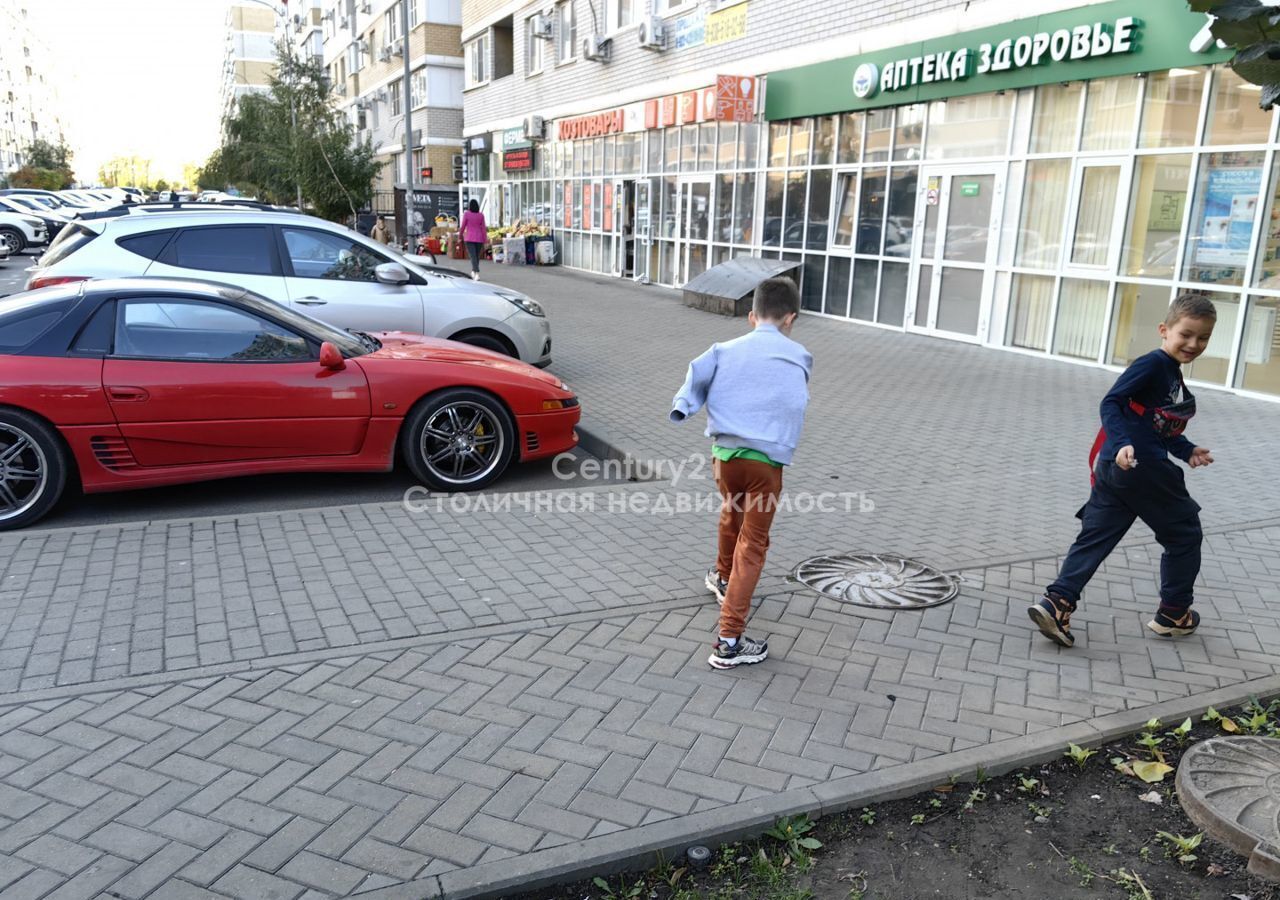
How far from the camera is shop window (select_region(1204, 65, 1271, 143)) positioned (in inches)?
380

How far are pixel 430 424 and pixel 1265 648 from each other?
486 cm

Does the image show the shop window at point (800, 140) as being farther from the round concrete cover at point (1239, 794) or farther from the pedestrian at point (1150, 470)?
the round concrete cover at point (1239, 794)

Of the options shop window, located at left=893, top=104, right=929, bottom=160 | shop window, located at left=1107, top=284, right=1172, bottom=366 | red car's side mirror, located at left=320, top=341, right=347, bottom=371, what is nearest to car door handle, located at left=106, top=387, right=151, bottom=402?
Answer: red car's side mirror, located at left=320, top=341, right=347, bottom=371

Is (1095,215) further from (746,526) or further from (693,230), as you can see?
(693,230)

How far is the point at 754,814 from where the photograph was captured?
3.06m

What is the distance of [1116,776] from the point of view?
11.1 feet

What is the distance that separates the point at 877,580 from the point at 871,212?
1128 cm

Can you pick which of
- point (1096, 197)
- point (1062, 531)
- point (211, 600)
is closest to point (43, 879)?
point (211, 600)

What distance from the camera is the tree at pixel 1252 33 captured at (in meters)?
2.69

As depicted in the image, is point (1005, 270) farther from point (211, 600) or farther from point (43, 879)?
point (43, 879)

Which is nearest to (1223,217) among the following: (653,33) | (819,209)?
(819,209)

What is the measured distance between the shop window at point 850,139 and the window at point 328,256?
30.3ft

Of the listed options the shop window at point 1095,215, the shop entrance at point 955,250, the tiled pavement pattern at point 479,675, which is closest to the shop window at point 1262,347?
the shop window at point 1095,215

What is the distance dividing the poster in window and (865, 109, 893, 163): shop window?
534 centimetres
